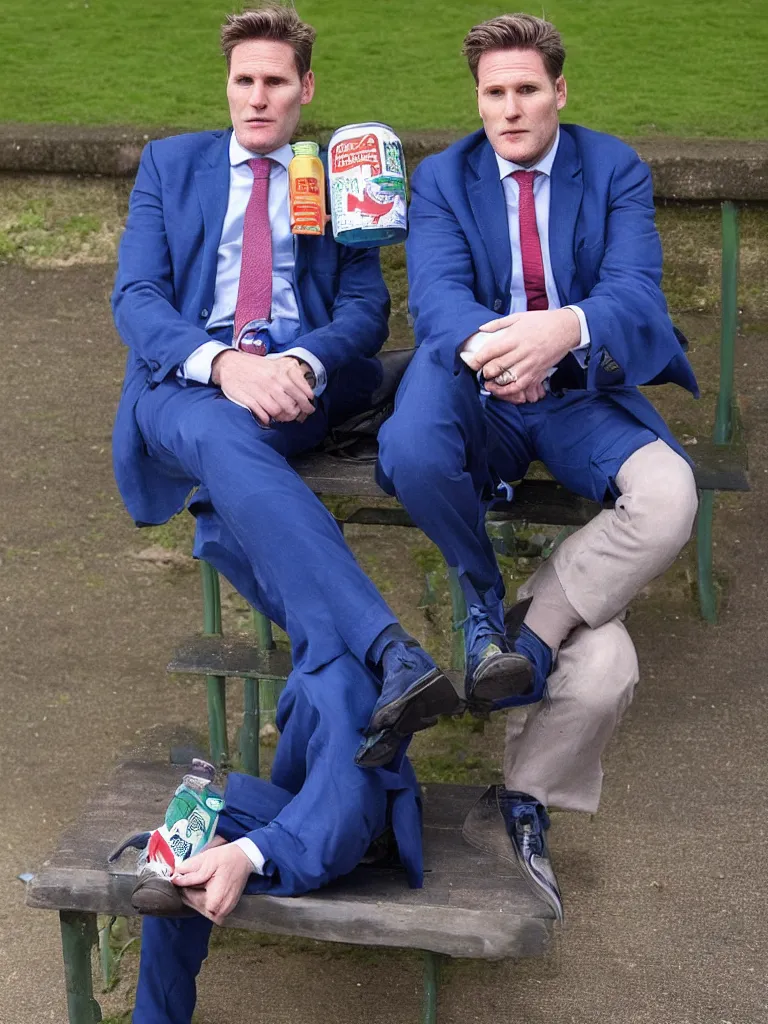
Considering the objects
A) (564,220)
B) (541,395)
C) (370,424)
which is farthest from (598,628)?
(564,220)

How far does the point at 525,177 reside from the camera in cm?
351

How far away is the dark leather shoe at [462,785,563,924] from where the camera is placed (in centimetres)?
295

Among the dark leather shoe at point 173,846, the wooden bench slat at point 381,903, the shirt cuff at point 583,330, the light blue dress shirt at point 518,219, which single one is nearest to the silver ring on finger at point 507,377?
the shirt cuff at point 583,330

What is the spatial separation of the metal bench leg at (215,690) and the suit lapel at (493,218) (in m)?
0.90

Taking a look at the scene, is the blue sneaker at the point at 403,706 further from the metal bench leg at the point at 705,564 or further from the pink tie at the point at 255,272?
the metal bench leg at the point at 705,564

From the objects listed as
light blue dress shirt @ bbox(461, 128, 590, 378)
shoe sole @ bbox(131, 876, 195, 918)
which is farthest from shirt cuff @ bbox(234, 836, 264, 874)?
light blue dress shirt @ bbox(461, 128, 590, 378)

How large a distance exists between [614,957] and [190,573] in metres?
1.87

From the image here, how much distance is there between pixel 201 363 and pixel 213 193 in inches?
17.4

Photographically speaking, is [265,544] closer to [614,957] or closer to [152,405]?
[152,405]

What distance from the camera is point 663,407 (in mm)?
5195

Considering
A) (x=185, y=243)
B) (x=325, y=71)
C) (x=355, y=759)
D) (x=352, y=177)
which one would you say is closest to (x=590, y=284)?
(x=352, y=177)

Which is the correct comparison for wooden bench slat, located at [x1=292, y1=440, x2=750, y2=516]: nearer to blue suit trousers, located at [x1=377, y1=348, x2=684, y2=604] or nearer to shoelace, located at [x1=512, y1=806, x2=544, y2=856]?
blue suit trousers, located at [x1=377, y1=348, x2=684, y2=604]

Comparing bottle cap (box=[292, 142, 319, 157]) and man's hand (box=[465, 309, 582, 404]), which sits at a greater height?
bottle cap (box=[292, 142, 319, 157])

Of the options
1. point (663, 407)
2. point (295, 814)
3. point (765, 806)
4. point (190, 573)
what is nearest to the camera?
point (295, 814)
